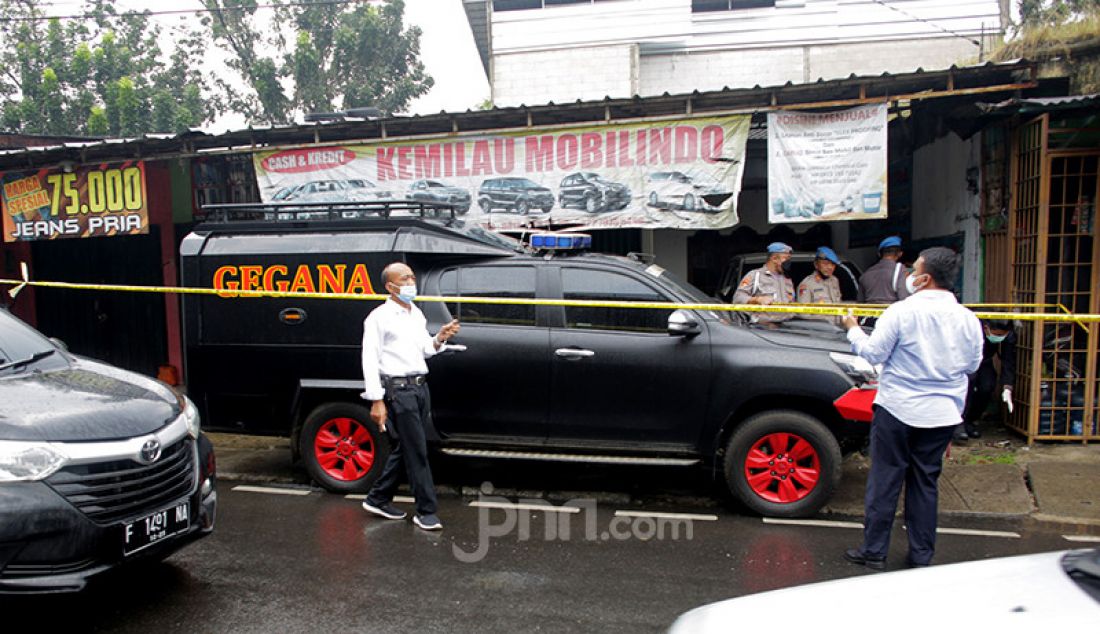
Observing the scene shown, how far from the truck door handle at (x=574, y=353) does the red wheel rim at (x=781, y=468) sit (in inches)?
52.2

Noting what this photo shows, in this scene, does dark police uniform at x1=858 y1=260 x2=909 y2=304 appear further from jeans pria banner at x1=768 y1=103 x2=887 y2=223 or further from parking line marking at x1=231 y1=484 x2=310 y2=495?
parking line marking at x1=231 y1=484 x2=310 y2=495

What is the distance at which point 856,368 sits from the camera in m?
5.44

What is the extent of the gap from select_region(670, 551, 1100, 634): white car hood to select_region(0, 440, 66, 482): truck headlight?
2699mm

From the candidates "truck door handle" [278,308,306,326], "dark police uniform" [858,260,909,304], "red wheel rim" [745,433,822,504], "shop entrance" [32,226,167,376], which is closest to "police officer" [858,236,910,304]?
"dark police uniform" [858,260,909,304]

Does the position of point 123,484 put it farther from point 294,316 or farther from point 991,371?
point 991,371

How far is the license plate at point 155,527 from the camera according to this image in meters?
3.58

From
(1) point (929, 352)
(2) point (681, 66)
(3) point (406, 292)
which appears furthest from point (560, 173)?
(2) point (681, 66)

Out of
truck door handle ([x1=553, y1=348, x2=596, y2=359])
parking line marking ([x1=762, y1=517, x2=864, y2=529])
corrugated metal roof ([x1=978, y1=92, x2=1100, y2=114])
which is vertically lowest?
parking line marking ([x1=762, y1=517, x2=864, y2=529])

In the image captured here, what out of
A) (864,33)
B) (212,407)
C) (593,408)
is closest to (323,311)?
(212,407)

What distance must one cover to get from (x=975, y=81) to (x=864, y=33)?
12527mm

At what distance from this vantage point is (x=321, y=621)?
3896mm

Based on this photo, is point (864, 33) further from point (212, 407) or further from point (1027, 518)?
point (212, 407)

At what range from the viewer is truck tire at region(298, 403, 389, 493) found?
608 centimetres

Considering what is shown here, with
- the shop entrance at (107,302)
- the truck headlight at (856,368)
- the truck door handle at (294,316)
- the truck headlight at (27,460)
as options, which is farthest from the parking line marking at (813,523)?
the shop entrance at (107,302)
